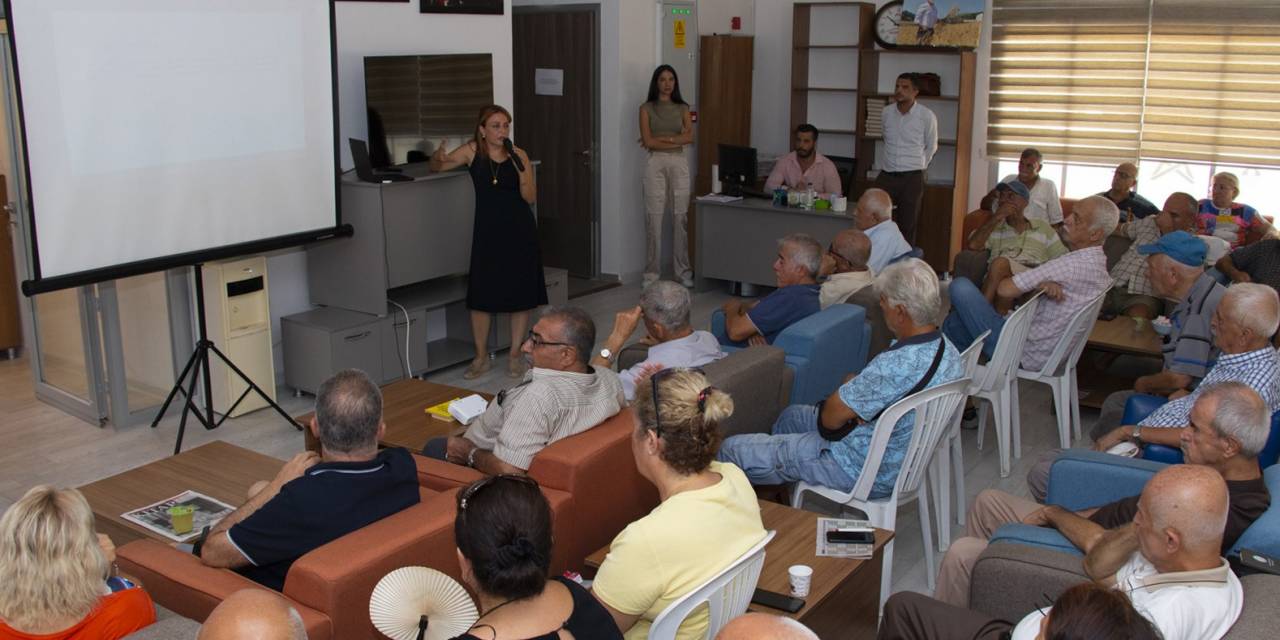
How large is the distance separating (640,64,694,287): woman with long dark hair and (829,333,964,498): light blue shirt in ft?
16.6

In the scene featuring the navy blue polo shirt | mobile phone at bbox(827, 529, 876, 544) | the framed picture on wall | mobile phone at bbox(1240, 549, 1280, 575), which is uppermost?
the framed picture on wall

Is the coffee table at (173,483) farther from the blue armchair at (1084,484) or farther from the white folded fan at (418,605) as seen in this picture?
the blue armchair at (1084,484)

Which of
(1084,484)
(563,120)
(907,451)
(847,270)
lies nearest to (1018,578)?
(1084,484)

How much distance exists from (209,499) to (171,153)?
6.86 ft

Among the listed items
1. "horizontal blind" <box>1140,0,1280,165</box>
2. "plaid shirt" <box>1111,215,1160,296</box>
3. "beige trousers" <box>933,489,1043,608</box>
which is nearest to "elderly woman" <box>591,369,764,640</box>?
"beige trousers" <box>933,489,1043,608</box>

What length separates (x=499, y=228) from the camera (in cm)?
644

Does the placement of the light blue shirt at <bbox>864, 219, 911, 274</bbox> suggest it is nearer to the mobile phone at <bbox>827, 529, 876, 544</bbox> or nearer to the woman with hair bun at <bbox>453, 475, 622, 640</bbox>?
the mobile phone at <bbox>827, 529, 876, 544</bbox>

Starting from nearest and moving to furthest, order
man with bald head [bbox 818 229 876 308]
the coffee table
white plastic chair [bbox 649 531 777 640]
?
1. white plastic chair [bbox 649 531 777 640]
2. the coffee table
3. man with bald head [bbox 818 229 876 308]

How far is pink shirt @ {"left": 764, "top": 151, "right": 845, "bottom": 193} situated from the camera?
8516 millimetres

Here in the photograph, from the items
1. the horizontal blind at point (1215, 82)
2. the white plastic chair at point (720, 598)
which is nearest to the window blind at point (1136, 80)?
the horizontal blind at point (1215, 82)

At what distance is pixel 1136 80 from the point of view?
877 centimetres

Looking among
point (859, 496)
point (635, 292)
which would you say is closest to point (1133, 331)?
point (859, 496)

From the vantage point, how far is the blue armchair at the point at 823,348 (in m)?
4.61

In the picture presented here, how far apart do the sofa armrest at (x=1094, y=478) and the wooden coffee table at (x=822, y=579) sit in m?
0.72
